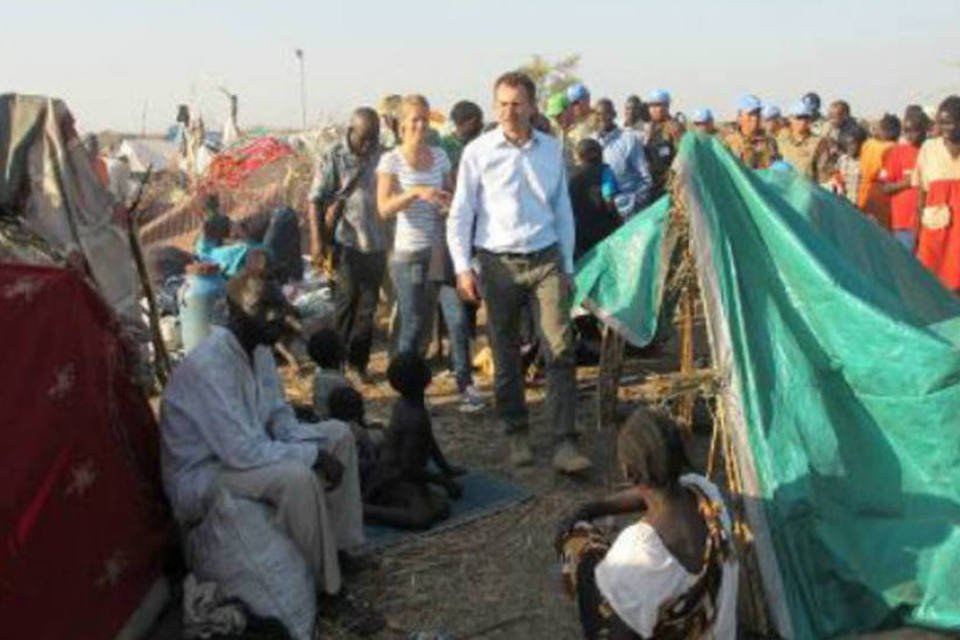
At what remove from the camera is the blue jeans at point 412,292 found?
6.96m

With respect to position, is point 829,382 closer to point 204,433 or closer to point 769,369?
point 769,369

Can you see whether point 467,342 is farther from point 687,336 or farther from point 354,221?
point 687,336

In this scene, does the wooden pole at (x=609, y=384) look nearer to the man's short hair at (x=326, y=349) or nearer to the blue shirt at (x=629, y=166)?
the man's short hair at (x=326, y=349)

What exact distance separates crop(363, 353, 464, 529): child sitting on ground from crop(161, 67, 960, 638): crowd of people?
0.01 m

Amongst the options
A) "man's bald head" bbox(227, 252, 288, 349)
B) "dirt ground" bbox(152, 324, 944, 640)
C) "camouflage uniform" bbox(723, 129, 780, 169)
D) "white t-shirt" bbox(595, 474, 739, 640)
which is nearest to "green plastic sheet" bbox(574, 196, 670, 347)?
"dirt ground" bbox(152, 324, 944, 640)

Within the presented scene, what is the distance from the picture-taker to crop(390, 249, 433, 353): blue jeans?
22.8ft

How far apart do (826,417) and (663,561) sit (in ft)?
5.05

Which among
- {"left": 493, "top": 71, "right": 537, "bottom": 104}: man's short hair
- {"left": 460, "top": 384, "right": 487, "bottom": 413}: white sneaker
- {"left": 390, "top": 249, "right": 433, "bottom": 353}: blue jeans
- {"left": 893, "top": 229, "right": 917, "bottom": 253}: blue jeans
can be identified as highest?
{"left": 493, "top": 71, "right": 537, "bottom": 104}: man's short hair

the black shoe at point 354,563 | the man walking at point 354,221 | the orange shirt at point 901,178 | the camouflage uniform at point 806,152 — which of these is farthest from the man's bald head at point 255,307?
the camouflage uniform at point 806,152

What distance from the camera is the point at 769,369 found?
4.55 m

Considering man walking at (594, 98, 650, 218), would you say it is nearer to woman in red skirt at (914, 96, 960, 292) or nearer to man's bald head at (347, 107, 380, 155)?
man's bald head at (347, 107, 380, 155)

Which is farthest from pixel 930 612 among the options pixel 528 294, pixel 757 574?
pixel 528 294

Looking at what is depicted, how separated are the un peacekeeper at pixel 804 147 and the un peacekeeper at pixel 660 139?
1.07 meters

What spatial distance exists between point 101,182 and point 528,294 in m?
2.27
